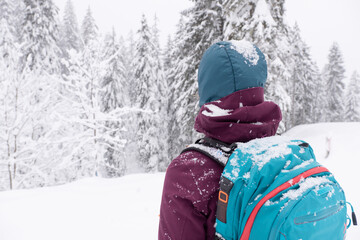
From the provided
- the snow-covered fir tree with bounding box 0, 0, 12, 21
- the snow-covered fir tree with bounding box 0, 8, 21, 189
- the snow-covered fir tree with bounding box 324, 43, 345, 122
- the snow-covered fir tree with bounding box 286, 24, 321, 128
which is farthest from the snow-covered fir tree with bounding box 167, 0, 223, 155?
the snow-covered fir tree with bounding box 324, 43, 345, 122

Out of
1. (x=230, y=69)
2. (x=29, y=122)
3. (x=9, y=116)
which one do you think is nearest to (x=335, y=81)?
(x=29, y=122)

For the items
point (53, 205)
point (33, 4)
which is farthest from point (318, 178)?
point (33, 4)

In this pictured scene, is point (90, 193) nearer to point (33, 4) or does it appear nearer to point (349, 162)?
point (349, 162)

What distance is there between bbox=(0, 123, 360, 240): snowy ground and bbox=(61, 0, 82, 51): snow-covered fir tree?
3272cm

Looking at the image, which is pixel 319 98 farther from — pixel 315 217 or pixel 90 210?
pixel 315 217

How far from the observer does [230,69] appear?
1294mm

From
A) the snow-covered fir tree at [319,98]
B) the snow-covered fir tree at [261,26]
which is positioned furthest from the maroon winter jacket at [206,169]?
the snow-covered fir tree at [319,98]

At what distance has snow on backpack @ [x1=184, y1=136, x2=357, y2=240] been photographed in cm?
104

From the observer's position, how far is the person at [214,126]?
119cm

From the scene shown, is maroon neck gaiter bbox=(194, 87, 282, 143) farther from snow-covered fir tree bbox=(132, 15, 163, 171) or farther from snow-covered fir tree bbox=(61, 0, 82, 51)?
snow-covered fir tree bbox=(61, 0, 82, 51)

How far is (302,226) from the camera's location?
1059 millimetres

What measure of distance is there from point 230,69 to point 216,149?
0.45 m

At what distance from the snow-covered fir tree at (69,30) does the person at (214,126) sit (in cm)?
3672

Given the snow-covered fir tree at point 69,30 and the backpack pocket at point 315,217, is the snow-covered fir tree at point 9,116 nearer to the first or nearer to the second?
the backpack pocket at point 315,217
